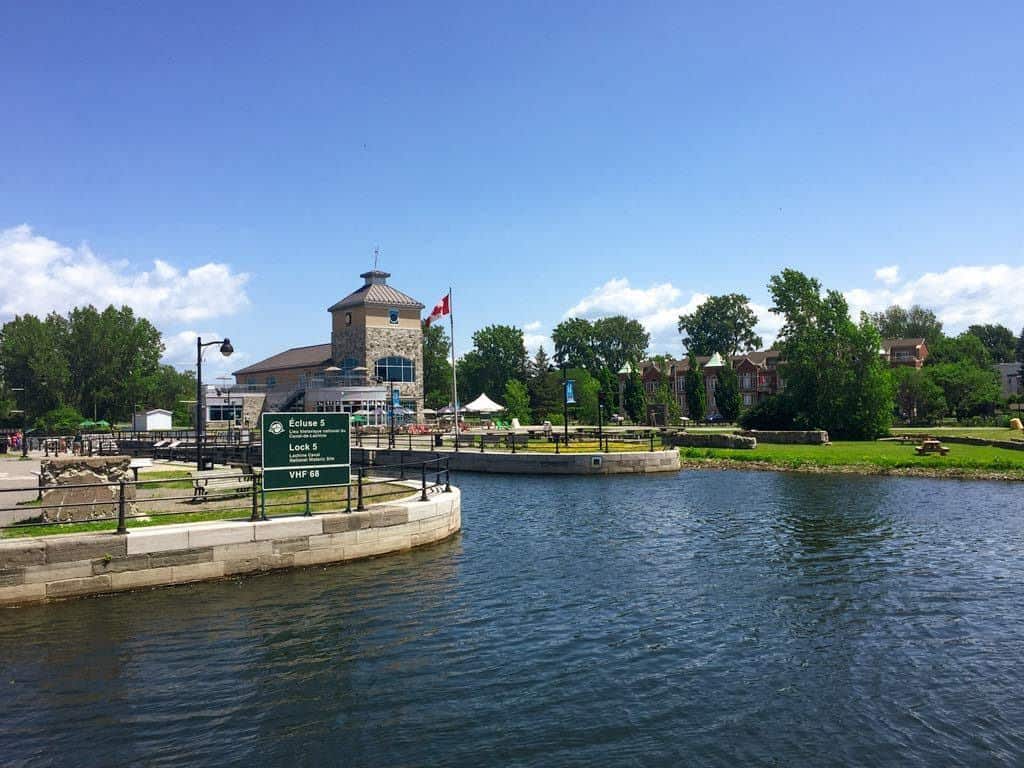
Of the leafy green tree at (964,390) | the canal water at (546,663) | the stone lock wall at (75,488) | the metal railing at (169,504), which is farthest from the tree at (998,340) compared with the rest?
the stone lock wall at (75,488)

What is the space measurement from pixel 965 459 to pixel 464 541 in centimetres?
3038

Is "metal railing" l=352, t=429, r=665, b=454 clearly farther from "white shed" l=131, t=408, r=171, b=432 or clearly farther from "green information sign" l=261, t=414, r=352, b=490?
"white shed" l=131, t=408, r=171, b=432

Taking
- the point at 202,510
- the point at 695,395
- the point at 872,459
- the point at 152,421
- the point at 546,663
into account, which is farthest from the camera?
the point at 695,395

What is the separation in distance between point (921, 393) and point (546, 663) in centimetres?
8013

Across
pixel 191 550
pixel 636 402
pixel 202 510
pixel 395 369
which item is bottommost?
pixel 191 550

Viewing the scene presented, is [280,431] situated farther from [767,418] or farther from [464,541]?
[767,418]

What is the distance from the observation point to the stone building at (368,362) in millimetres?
75625

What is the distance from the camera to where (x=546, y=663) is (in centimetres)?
1099

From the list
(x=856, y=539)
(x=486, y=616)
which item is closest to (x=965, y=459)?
(x=856, y=539)

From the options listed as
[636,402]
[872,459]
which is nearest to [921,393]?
[636,402]

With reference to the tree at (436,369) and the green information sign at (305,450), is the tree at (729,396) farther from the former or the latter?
the green information sign at (305,450)

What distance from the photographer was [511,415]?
3209 inches

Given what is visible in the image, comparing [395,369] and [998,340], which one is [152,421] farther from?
[998,340]

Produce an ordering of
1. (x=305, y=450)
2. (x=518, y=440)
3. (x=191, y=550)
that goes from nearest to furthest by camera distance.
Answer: (x=191, y=550) < (x=305, y=450) < (x=518, y=440)
